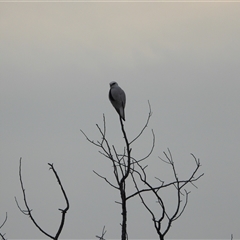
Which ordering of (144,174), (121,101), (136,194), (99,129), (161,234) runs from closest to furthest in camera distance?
(161,234), (136,194), (144,174), (99,129), (121,101)

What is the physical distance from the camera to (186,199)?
457cm

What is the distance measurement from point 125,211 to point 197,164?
3.54ft

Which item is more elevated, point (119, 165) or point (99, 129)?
point (99, 129)

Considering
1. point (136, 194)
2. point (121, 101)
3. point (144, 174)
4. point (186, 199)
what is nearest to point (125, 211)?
point (136, 194)

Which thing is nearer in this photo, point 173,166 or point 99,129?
Answer: point 173,166

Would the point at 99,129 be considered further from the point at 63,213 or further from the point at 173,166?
the point at 63,213

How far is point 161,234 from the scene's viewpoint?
3.67 m

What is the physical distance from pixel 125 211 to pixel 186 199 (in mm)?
1021

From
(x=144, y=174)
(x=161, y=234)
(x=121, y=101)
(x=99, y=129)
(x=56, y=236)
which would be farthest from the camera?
(x=121, y=101)

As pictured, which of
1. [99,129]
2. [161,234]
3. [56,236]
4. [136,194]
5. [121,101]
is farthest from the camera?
[121,101]

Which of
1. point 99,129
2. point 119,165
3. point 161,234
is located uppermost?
Result: point 99,129

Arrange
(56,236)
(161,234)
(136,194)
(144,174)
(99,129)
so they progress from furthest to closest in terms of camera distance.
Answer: (99,129) → (144,174) → (136,194) → (161,234) → (56,236)

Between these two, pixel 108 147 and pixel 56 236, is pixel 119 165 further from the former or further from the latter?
pixel 56 236

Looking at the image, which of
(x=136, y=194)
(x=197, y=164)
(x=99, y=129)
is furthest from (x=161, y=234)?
(x=99, y=129)
